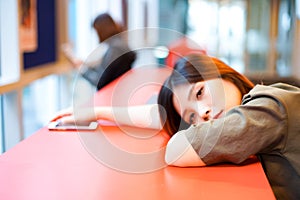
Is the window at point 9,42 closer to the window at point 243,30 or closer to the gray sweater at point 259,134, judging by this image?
the gray sweater at point 259,134

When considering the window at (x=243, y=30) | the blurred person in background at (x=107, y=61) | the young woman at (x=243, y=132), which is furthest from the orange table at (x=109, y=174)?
the window at (x=243, y=30)

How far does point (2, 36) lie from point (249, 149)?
2485 millimetres

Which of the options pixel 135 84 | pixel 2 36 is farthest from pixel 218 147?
pixel 2 36

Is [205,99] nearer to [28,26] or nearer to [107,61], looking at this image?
[107,61]

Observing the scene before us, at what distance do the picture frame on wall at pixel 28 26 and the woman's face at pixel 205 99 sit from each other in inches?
86.9

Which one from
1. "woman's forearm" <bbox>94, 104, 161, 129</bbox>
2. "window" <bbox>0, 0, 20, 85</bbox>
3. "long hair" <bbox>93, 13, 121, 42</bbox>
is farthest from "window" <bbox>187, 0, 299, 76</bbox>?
"woman's forearm" <bbox>94, 104, 161, 129</bbox>

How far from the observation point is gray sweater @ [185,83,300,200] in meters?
1.04

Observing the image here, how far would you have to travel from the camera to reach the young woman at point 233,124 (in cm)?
104

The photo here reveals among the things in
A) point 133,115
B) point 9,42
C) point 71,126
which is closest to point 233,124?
point 133,115

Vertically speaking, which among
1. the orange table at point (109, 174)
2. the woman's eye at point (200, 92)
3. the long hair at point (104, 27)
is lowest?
the orange table at point (109, 174)

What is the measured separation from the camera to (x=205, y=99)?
123 cm

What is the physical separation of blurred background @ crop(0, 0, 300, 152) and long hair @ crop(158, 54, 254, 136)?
10 centimetres

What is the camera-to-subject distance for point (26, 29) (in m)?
3.33

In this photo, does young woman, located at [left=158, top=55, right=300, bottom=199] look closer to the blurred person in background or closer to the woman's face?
the woman's face
